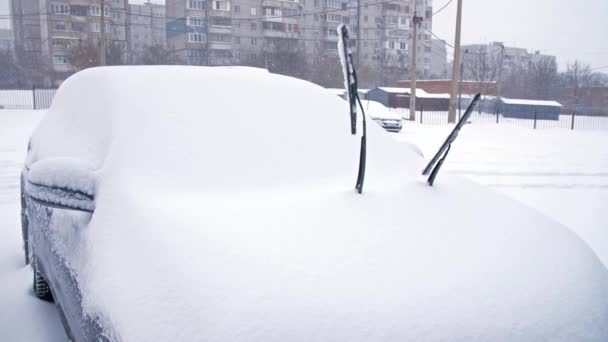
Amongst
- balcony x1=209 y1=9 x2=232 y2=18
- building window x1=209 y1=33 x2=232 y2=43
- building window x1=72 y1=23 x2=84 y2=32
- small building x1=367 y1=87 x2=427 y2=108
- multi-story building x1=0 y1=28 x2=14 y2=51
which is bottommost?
small building x1=367 y1=87 x2=427 y2=108

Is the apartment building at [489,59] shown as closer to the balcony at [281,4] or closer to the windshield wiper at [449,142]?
the balcony at [281,4]

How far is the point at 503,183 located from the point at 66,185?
690cm

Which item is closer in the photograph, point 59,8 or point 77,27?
point 77,27

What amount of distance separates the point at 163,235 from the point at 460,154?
10228mm

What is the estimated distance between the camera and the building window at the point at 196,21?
36159 mm

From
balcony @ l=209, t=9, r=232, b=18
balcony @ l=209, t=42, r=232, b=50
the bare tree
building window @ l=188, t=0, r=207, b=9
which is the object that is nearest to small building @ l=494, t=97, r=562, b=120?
the bare tree

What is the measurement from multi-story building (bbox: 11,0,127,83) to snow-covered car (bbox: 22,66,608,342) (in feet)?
109

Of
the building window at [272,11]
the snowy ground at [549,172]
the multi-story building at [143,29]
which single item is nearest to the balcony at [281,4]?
the building window at [272,11]

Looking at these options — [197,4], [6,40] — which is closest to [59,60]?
[6,40]

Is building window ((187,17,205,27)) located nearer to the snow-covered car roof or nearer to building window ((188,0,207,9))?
building window ((188,0,207,9))

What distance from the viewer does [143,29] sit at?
38.1 meters

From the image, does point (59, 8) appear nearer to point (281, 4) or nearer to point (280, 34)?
point (280, 34)

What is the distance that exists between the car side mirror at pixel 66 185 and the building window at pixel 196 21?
36.2m

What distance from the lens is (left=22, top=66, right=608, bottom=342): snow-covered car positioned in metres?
1.34
